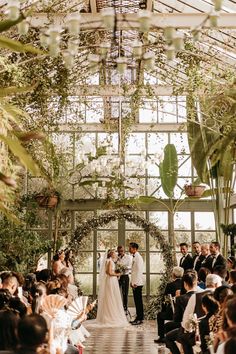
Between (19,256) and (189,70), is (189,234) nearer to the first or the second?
(19,256)

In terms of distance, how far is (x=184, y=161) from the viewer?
44.6 ft

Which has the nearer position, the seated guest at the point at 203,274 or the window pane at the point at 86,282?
the seated guest at the point at 203,274

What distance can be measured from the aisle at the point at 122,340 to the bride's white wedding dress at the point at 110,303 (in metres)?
0.47

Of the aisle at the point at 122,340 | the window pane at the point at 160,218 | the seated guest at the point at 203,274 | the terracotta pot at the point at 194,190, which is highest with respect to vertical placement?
the terracotta pot at the point at 194,190

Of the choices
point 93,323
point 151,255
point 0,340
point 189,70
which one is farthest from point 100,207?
point 0,340

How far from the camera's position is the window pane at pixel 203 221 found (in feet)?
42.8

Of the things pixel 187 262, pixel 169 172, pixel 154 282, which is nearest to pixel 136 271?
pixel 187 262

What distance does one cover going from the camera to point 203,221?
13.1 meters

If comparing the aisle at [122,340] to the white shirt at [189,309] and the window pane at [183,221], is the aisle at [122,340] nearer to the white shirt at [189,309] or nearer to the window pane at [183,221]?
the white shirt at [189,309]

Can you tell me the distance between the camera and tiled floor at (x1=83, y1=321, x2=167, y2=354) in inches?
265

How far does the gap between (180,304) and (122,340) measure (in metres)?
2.81

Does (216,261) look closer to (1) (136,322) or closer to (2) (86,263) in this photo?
(1) (136,322)

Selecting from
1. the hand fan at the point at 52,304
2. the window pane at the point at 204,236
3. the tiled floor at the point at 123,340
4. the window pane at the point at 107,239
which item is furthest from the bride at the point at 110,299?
the hand fan at the point at 52,304

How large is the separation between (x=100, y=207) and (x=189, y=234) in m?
2.24
